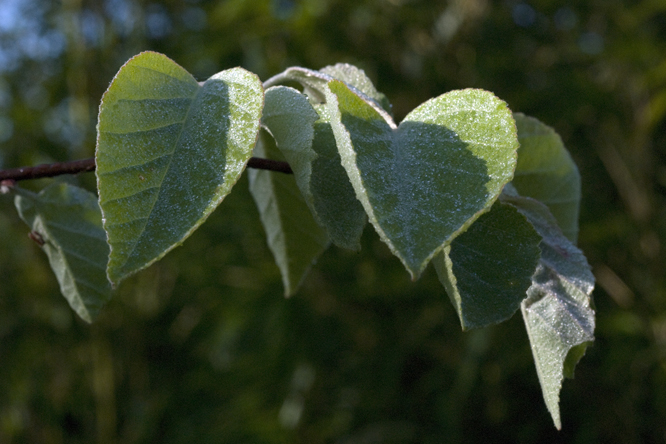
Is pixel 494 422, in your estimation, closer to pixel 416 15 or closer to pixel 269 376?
pixel 269 376

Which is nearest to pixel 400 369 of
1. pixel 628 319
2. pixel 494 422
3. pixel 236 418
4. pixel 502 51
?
pixel 494 422

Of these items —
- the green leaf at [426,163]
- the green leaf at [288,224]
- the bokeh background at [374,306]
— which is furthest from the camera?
the bokeh background at [374,306]

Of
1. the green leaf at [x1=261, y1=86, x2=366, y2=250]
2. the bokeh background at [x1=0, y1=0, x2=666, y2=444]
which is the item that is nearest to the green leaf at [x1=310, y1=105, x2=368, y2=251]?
the green leaf at [x1=261, y1=86, x2=366, y2=250]

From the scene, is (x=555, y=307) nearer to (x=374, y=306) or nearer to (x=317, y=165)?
(x=317, y=165)

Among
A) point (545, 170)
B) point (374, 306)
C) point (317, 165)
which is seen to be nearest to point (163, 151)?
point (317, 165)

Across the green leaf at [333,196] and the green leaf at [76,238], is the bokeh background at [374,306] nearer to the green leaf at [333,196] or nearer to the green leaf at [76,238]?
the green leaf at [76,238]

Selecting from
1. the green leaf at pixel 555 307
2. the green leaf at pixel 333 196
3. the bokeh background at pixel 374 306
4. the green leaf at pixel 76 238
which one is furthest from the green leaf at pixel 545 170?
the bokeh background at pixel 374 306
